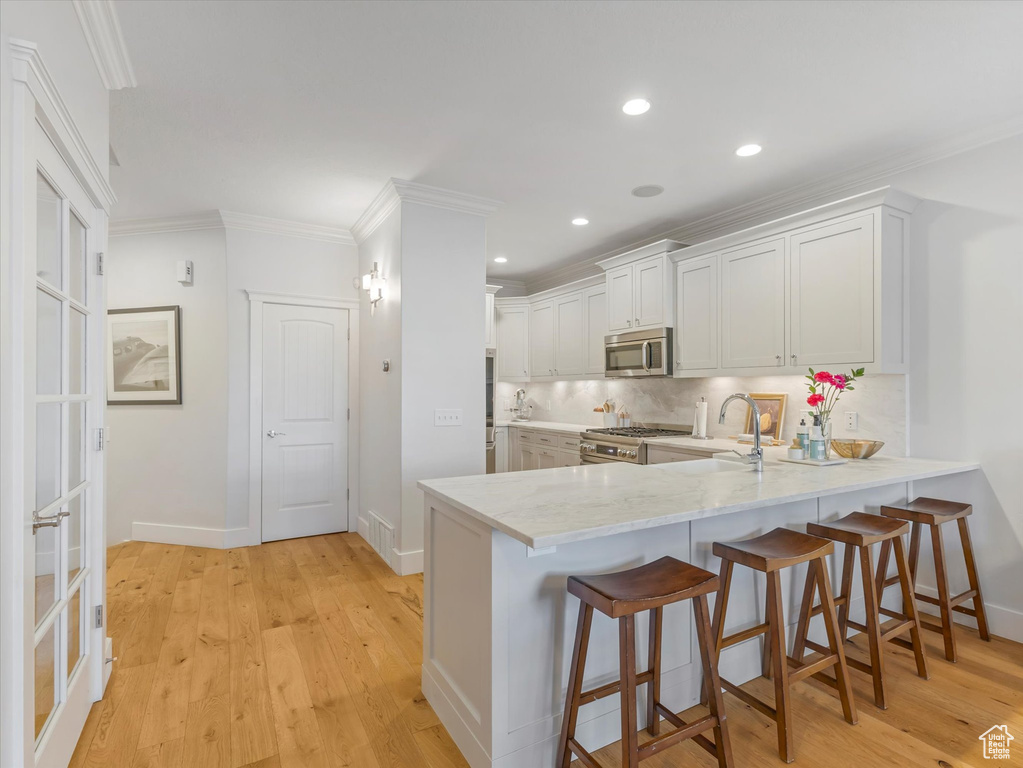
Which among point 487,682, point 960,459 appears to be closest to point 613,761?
point 487,682

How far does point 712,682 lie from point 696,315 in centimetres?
295

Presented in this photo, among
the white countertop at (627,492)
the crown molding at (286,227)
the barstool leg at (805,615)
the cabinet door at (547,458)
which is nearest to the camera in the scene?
the white countertop at (627,492)

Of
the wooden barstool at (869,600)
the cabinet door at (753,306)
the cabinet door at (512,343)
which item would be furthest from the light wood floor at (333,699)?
the cabinet door at (512,343)

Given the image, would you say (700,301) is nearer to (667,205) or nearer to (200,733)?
(667,205)

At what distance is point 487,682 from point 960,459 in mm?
2813

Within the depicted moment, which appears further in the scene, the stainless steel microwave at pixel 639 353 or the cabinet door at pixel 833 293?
the stainless steel microwave at pixel 639 353

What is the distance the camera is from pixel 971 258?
9.35 ft

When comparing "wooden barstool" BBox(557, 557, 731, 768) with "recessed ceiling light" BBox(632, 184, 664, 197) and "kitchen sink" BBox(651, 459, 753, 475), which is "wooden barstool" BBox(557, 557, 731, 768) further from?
"recessed ceiling light" BBox(632, 184, 664, 197)

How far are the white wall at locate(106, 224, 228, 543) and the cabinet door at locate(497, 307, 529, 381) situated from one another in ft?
9.95

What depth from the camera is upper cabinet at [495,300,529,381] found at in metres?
6.36

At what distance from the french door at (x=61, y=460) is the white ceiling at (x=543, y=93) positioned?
0.88 m

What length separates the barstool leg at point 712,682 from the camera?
167cm

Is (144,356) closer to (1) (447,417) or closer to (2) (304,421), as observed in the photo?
(2) (304,421)

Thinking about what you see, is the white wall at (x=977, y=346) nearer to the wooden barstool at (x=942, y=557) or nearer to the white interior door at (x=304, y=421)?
Result: the wooden barstool at (x=942, y=557)
